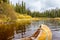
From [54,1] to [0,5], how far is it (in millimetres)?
640

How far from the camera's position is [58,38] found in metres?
2.11

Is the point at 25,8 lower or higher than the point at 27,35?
higher

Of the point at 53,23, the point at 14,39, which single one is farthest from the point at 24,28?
the point at 53,23

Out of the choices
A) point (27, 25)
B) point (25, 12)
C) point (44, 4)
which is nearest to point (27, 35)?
point (27, 25)

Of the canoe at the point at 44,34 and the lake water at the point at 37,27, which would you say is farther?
the lake water at the point at 37,27

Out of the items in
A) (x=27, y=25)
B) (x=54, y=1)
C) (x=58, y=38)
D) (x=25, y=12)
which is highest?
(x=54, y=1)

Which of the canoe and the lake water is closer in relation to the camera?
the canoe

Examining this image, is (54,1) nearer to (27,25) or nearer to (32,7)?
(32,7)

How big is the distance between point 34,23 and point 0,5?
0.46 m

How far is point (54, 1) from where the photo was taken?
2.04 meters

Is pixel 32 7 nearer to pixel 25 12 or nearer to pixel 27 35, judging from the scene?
pixel 25 12

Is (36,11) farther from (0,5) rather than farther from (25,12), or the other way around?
(0,5)

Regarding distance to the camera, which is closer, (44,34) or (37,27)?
(44,34)

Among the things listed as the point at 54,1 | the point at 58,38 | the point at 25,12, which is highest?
the point at 54,1
